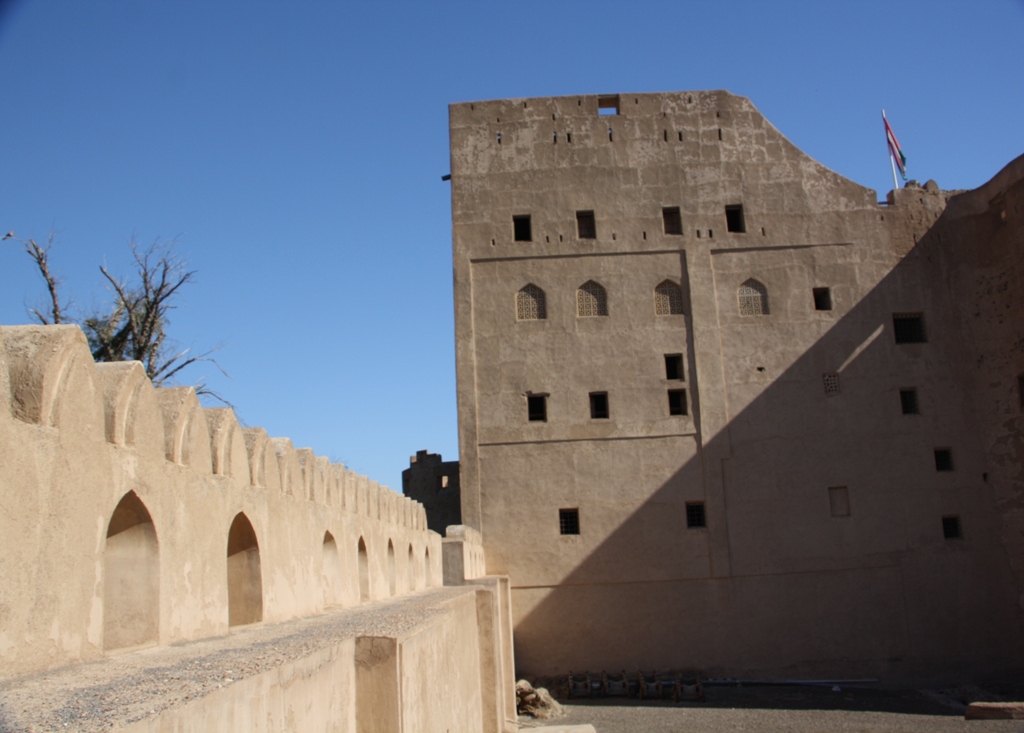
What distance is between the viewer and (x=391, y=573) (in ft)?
29.9

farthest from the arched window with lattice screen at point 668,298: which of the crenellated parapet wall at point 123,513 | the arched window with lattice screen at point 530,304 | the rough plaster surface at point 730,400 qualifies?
the crenellated parapet wall at point 123,513

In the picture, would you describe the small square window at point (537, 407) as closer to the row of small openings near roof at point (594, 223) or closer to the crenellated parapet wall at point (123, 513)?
the row of small openings near roof at point (594, 223)

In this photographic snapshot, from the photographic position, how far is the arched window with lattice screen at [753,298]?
16297mm

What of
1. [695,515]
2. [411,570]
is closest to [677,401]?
[695,515]

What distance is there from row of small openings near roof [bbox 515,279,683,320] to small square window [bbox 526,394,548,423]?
4.61 feet

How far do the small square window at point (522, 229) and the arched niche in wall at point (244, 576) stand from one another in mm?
11980

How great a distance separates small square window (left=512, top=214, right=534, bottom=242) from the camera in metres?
16.7

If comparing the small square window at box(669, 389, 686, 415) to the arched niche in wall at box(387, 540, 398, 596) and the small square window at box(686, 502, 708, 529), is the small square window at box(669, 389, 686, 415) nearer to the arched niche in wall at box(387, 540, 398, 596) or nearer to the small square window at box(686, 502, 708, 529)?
the small square window at box(686, 502, 708, 529)

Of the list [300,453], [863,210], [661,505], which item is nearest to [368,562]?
[300,453]

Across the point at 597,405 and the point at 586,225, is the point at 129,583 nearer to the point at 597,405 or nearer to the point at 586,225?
the point at 597,405

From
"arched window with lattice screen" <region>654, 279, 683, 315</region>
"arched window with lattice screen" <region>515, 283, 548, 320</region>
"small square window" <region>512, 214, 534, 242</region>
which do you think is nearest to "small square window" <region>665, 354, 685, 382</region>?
"arched window with lattice screen" <region>654, 279, 683, 315</region>

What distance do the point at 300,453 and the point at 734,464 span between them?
34.2 ft

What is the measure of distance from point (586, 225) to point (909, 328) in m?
5.91

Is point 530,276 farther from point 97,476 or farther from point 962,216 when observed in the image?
point 97,476
